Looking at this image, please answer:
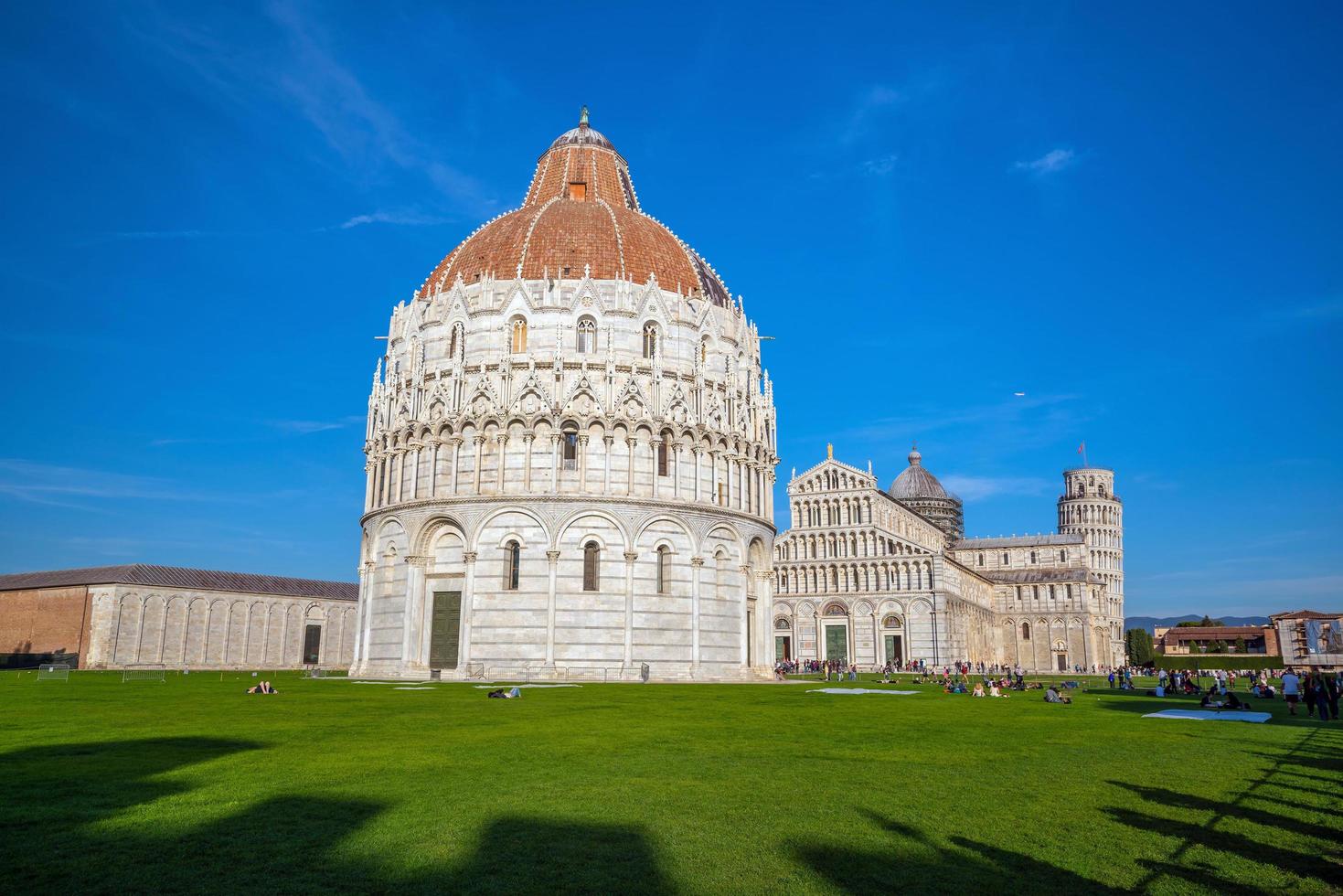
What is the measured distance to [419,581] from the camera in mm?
46875

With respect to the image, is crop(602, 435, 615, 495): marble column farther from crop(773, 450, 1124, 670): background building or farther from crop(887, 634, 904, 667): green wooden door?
crop(887, 634, 904, 667): green wooden door

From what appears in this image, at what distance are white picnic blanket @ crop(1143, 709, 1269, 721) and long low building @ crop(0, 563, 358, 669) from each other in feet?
218

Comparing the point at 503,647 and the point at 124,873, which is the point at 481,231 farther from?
the point at 124,873

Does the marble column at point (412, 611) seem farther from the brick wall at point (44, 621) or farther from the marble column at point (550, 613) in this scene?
the brick wall at point (44, 621)

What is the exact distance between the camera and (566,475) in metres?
46.6

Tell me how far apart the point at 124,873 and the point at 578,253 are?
4613cm

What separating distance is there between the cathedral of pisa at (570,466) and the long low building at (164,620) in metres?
29.6

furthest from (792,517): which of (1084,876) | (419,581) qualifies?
(1084,876)

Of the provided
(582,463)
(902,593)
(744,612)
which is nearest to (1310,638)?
(902,593)

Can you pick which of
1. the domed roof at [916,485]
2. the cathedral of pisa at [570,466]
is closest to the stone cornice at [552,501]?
the cathedral of pisa at [570,466]

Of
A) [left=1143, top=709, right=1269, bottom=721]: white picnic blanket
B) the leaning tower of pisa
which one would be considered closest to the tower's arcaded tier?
the leaning tower of pisa

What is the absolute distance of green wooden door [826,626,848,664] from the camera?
93.1 metres

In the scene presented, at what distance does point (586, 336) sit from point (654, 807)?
39.8 metres

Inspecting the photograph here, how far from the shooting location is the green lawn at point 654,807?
814 cm
